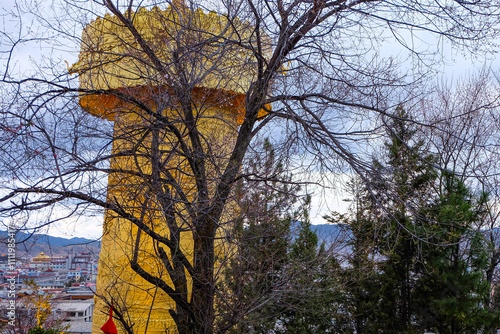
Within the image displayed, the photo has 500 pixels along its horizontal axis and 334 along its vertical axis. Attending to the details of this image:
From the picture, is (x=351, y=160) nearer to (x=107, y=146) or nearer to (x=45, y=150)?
(x=107, y=146)

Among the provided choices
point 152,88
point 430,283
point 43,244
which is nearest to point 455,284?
point 430,283

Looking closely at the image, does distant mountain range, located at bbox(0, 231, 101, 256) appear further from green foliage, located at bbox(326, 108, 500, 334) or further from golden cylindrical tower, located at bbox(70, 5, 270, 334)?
green foliage, located at bbox(326, 108, 500, 334)

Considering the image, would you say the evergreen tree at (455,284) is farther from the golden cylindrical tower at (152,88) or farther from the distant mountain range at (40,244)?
the distant mountain range at (40,244)

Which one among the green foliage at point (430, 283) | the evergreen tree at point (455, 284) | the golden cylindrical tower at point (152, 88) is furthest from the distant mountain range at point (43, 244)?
the evergreen tree at point (455, 284)

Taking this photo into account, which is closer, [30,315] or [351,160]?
[351,160]

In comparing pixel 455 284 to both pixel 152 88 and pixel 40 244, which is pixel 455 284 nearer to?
pixel 152 88

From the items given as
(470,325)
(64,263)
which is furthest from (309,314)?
(64,263)

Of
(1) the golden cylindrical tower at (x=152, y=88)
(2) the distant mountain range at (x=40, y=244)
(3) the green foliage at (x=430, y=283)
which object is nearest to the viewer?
(2) the distant mountain range at (x=40, y=244)

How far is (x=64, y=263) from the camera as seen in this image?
5090 millimetres

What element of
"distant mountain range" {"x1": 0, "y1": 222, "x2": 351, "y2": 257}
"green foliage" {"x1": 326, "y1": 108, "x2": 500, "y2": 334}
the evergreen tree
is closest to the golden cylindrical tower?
"distant mountain range" {"x1": 0, "y1": 222, "x2": 351, "y2": 257}

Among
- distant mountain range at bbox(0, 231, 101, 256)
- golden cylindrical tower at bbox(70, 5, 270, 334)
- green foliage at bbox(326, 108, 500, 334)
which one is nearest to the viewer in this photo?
distant mountain range at bbox(0, 231, 101, 256)

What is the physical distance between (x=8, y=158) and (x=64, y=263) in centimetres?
145

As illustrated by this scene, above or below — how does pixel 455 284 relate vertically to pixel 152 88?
below

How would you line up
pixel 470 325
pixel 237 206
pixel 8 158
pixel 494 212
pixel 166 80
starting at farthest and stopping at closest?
pixel 494 212, pixel 470 325, pixel 237 206, pixel 166 80, pixel 8 158
